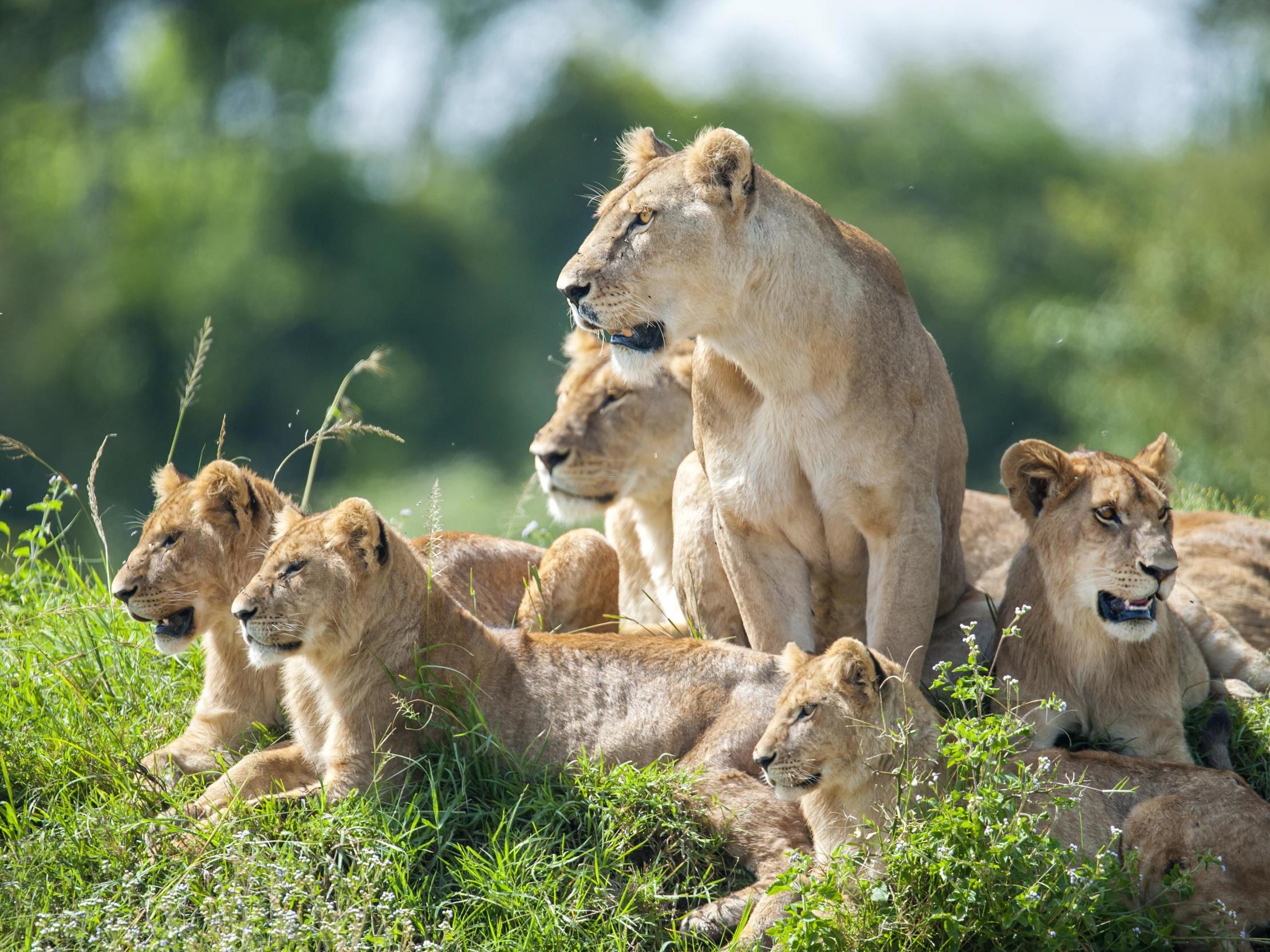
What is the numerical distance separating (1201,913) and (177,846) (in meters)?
2.90

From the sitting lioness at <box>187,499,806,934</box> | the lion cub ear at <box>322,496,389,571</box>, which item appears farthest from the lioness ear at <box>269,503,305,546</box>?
the lion cub ear at <box>322,496,389,571</box>

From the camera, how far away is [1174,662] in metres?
5.65

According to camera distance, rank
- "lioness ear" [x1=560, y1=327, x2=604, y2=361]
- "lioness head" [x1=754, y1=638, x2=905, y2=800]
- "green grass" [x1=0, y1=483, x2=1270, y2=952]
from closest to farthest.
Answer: "green grass" [x1=0, y1=483, x2=1270, y2=952]
"lioness head" [x1=754, y1=638, x2=905, y2=800]
"lioness ear" [x1=560, y1=327, x2=604, y2=361]

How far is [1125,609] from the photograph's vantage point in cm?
541

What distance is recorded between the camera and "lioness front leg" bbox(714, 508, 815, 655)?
19.2 feet

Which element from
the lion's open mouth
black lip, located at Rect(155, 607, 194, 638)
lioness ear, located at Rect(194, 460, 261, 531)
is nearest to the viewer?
the lion's open mouth

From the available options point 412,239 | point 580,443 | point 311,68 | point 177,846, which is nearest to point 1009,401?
point 412,239

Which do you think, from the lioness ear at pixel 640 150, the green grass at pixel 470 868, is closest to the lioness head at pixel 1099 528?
the green grass at pixel 470 868

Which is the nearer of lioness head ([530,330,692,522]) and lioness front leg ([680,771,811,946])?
lioness front leg ([680,771,811,946])

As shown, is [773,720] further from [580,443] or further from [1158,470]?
[580,443]

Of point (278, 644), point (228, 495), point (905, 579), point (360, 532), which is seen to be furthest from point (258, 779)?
point (905, 579)

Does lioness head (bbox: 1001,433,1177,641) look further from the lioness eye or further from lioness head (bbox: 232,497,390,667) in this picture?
lioness head (bbox: 232,497,390,667)

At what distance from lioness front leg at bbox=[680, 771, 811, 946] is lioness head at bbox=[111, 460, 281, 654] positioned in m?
1.74

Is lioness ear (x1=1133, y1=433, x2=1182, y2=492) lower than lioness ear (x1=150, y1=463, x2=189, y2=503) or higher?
higher
